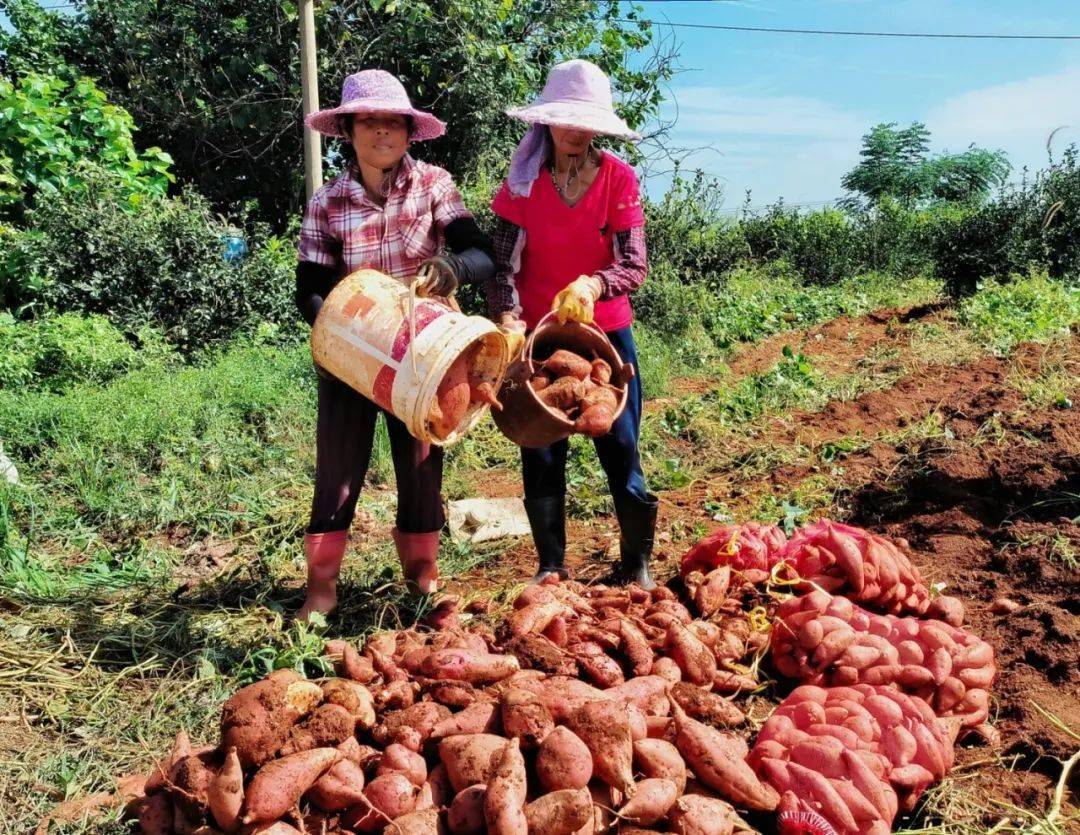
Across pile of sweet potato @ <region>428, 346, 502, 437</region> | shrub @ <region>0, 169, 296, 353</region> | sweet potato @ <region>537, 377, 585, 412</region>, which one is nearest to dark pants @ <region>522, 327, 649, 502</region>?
sweet potato @ <region>537, 377, 585, 412</region>

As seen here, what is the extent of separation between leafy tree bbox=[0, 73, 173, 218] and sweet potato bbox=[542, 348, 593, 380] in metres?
7.02

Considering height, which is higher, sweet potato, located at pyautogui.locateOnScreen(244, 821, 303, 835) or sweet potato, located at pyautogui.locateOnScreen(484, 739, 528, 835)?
sweet potato, located at pyautogui.locateOnScreen(484, 739, 528, 835)

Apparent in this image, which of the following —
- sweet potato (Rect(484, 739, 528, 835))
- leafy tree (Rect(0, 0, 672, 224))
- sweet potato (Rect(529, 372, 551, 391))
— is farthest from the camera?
leafy tree (Rect(0, 0, 672, 224))

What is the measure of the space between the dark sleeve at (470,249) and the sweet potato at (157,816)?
1.70 metres

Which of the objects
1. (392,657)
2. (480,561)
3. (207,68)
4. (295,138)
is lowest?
(480,561)

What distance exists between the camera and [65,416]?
5.33 m

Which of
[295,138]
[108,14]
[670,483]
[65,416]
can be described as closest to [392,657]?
[670,483]

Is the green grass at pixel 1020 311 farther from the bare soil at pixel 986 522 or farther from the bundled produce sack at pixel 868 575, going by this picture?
the bundled produce sack at pixel 868 575

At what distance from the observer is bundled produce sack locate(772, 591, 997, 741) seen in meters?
2.73

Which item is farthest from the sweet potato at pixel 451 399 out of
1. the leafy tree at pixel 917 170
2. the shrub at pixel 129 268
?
the leafy tree at pixel 917 170

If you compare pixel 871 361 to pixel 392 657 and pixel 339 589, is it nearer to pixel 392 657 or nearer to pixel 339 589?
pixel 339 589

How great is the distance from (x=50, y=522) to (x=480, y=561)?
206 centimetres

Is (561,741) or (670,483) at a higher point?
(561,741)

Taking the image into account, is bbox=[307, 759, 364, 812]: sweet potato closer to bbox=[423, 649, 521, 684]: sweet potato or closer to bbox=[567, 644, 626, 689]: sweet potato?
bbox=[423, 649, 521, 684]: sweet potato
